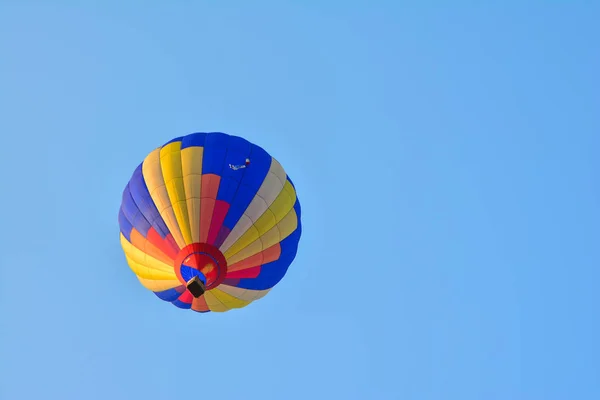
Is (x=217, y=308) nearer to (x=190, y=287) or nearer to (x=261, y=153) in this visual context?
(x=190, y=287)

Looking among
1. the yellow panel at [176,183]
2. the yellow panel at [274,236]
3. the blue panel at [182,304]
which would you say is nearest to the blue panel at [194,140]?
the yellow panel at [176,183]

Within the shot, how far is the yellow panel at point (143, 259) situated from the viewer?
18.4 metres

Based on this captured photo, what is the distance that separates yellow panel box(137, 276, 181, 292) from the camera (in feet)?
60.9

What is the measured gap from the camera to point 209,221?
1800 centimetres

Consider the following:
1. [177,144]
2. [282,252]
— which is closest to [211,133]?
[177,144]

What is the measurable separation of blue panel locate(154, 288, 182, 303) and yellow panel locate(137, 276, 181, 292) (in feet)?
0.35

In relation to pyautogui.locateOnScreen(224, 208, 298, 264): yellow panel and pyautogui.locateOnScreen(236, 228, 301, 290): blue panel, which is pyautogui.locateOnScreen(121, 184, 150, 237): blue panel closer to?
pyautogui.locateOnScreen(224, 208, 298, 264): yellow panel

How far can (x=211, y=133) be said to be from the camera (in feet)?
63.8

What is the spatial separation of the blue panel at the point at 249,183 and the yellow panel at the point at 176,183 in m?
0.91

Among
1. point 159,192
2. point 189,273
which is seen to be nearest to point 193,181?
point 159,192

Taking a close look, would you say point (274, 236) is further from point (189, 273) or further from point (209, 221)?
point (189, 273)

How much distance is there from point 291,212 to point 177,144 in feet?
10.4

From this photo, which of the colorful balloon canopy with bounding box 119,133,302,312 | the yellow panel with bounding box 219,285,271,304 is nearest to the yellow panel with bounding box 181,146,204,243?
the colorful balloon canopy with bounding box 119,133,302,312

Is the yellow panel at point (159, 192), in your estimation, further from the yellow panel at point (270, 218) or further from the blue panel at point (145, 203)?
the yellow panel at point (270, 218)
